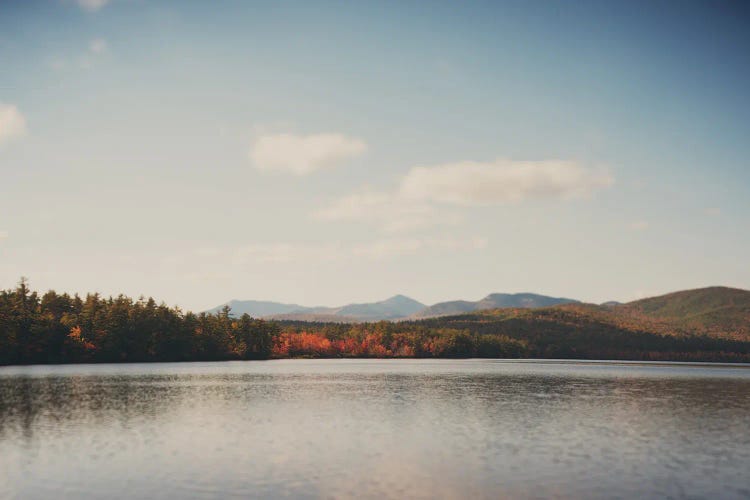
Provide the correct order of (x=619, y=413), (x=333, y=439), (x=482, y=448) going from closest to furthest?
1. (x=482, y=448)
2. (x=333, y=439)
3. (x=619, y=413)

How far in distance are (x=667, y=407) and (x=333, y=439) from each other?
2164 inches

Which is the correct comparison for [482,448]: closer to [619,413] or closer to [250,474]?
→ [250,474]

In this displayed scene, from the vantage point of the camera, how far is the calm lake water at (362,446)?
33.6 m

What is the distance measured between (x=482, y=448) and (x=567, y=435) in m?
11.9

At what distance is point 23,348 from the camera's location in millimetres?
176875

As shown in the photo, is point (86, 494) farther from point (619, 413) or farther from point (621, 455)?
point (619, 413)

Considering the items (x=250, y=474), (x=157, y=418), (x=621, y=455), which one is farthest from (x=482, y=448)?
(x=157, y=418)

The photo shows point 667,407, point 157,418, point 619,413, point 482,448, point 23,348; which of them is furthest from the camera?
point 23,348

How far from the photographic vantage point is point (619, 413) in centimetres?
7256

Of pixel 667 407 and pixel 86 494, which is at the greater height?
pixel 86 494

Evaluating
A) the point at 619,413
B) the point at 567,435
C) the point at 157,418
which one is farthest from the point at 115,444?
the point at 619,413

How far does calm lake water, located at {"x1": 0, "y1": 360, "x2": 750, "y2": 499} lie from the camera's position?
33625 millimetres

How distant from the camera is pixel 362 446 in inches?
1828

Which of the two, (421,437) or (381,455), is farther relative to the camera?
(421,437)
